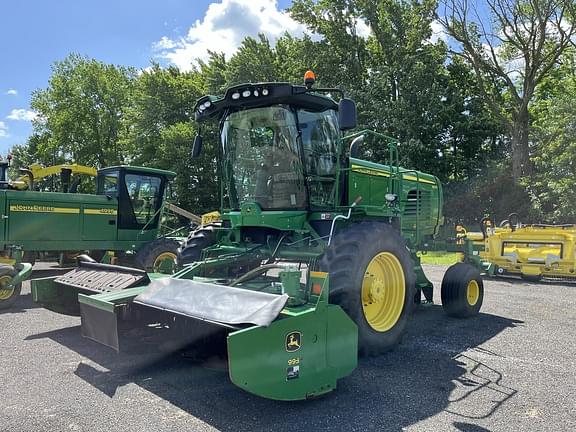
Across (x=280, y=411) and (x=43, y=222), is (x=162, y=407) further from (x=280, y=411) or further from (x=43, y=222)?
(x=43, y=222)

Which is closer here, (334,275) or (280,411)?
(280,411)

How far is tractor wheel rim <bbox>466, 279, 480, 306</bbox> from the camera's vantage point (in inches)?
273

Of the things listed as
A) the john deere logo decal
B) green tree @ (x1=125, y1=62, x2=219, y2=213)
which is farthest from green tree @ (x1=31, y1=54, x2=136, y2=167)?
the john deere logo decal

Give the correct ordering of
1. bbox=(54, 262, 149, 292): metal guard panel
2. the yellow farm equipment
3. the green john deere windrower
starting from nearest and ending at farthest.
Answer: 1. the green john deere windrower
2. bbox=(54, 262, 149, 292): metal guard panel
3. the yellow farm equipment

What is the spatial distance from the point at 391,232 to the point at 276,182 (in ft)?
4.76

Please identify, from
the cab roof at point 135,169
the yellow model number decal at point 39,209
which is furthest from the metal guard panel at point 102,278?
the cab roof at point 135,169

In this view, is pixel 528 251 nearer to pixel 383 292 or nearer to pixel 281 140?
pixel 383 292

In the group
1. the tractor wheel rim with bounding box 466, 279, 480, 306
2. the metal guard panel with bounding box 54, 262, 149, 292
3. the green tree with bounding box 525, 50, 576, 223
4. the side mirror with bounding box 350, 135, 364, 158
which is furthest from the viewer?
the green tree with bounding box 525, 50, 576, 223

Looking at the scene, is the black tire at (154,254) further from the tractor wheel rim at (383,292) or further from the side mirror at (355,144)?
the tractor wheel rim at (383,292)

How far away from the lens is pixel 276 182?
553 centimetres

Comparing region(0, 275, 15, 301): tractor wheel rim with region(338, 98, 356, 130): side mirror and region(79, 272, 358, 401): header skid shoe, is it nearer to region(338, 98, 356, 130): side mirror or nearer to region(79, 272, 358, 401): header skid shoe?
region(79, 272, 358, 401): header skid shoe

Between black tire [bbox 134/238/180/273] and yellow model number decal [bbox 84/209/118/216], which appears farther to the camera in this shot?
yellow model number decal [bbox 84/209/118/216]

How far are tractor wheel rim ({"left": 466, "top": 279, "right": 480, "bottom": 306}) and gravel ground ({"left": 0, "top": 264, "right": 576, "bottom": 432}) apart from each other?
90 centimetres

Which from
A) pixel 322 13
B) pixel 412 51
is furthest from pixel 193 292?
pixel 322 13
